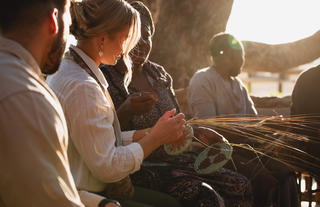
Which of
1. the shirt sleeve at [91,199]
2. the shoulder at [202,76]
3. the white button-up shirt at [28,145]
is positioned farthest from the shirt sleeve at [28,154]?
the shoulder at [202,76]

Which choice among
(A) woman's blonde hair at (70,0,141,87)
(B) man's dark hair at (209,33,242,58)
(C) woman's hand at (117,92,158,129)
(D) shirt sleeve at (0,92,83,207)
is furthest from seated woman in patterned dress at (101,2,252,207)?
(D) shirt sleeve at (0,92,83,207)

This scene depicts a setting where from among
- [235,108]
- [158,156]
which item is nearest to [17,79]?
[158,156]

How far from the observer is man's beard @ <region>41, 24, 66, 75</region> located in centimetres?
120

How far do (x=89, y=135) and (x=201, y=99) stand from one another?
7.71 ft

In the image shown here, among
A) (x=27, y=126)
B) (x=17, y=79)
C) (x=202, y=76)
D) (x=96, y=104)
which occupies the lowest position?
(x=202, y=76)

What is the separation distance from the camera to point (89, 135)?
1762 mm

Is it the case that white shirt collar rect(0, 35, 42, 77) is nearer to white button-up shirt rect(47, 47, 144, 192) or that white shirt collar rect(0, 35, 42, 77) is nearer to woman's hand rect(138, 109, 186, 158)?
white button-up shirt rect(47, 47, 144, 192)

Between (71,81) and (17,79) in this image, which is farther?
(71,81)

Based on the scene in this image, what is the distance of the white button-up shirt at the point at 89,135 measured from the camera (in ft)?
5.79

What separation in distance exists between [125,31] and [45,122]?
3.97ft

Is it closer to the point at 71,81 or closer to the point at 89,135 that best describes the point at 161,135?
the point at 89,135

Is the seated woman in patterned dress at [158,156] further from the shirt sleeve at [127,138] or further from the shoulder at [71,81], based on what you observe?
the shoulder at [71,81]

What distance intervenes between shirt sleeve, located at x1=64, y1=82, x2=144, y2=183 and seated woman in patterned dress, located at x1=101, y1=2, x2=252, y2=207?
0.54 m

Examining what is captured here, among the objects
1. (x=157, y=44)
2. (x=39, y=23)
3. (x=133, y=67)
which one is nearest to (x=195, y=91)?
(x=133, y=67)
